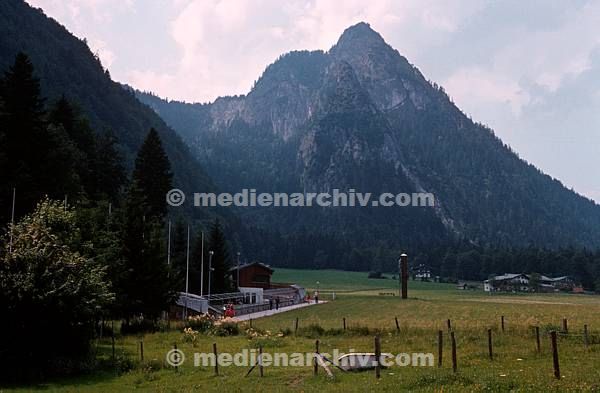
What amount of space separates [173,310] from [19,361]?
119ft

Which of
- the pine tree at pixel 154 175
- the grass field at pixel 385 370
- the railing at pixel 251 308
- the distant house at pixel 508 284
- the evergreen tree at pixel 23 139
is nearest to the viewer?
the grass field at pixel 385 370

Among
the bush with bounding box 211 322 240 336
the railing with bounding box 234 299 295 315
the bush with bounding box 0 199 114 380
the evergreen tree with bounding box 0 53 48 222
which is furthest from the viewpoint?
the railing with bounding box 234 299 295 315

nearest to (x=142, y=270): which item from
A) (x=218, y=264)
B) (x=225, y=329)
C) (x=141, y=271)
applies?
(x=141, y=271)

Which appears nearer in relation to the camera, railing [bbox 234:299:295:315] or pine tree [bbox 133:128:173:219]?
railing [bbox 234:299:295:315]

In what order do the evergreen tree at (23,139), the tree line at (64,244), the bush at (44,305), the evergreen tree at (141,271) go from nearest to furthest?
the bush at (44,305) → the tree line at (64,244) → the evergreen tree at (23,139) → the evergreen tree at (141,271)

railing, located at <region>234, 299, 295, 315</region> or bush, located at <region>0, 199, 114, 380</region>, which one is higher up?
bush, located at <region>0, 199, 114, 380</region>

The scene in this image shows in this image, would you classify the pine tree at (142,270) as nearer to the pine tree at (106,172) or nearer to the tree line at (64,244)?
the tree line at (64,244)

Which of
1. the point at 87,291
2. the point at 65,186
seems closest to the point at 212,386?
the point at 87,291

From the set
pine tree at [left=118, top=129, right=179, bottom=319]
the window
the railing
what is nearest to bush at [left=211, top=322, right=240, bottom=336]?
pine tree at [left=118, top=129, right=179, bottom=319]

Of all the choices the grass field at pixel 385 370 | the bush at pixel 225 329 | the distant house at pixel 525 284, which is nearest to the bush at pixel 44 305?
the grass field at pixel 385 370

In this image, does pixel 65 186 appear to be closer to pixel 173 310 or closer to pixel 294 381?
pixel 173 310

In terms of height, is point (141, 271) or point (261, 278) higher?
point (141, 271)

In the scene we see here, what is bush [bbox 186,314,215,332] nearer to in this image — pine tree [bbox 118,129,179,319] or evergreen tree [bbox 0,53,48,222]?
pine tree [bbox 118,129,179,319]

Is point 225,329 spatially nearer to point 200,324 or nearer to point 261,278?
point 200,324
